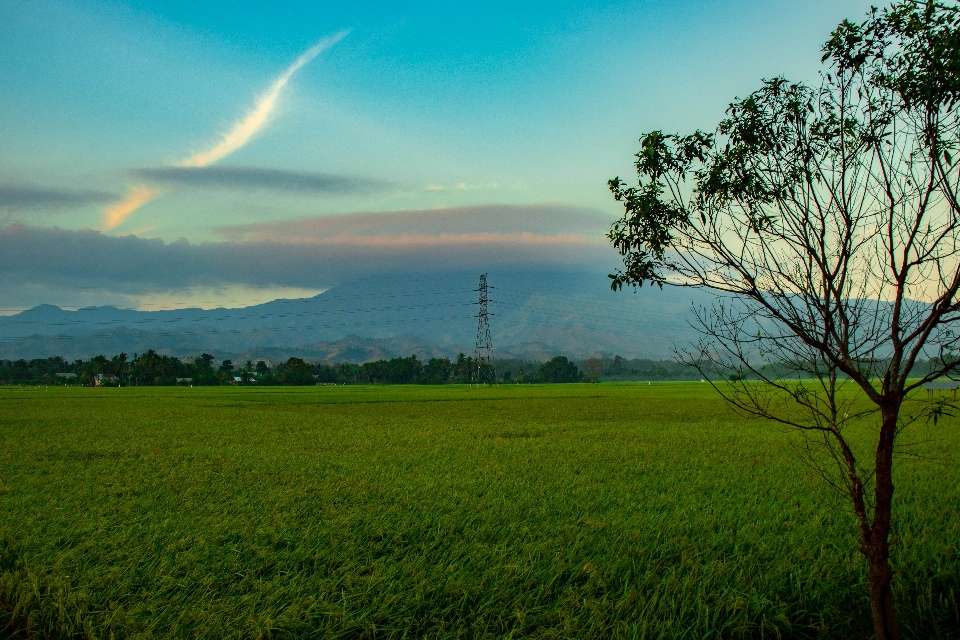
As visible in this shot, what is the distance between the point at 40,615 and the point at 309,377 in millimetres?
114055

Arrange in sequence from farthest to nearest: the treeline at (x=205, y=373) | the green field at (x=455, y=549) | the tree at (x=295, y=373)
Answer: the treeline at (x=205, y=373) < the tree at (x=295, y=373) < the green field at (x=455, y=549)

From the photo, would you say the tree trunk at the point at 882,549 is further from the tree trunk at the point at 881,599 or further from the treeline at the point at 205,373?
the treeline at the point at 205,373

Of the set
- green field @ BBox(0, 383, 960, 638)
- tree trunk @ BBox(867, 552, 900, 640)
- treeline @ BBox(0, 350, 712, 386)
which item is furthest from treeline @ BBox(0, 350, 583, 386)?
tree trunk @ BBox(867, 552, 900, 640)

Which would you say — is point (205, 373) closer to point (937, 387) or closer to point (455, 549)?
point (937, 387)

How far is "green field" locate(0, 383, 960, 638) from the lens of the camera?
5.02 meters

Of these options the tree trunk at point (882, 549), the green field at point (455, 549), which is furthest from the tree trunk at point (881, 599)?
the green field at point (455, 549)

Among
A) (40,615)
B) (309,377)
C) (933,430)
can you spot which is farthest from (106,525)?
(309,377)

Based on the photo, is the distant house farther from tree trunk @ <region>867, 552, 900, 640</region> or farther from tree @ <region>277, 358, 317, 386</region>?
tree @ <region>277, 358, 317, 386</region>

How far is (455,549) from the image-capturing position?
21.7 feet

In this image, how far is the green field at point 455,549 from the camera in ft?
16.5

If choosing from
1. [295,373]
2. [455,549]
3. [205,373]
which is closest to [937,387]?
[455,549]

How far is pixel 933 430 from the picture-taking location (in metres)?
21.4

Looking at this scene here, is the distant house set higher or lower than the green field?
higher

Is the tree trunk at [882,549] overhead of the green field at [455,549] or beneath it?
overhead
